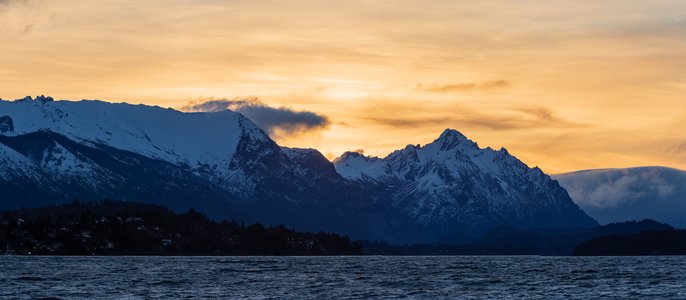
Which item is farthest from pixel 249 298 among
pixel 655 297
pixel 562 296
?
pixel 655 297

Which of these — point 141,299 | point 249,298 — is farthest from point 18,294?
point 249,298

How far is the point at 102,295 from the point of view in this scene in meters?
195

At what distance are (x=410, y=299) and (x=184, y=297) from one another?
34.8m

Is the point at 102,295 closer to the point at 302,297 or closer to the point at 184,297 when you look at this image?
the point at 184,297

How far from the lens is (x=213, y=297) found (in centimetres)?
19562

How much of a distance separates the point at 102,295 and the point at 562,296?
72.5 metres

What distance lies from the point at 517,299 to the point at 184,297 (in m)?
51.2

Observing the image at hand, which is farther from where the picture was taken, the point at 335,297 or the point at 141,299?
the point at 335,297

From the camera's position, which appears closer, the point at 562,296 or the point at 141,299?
the point at 141,299

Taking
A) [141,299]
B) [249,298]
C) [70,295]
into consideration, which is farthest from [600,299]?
[70,295]

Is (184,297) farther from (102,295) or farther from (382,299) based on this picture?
(382,299)

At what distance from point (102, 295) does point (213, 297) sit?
1724 cm

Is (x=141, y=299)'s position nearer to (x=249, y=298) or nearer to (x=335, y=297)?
(x=249, y=298)

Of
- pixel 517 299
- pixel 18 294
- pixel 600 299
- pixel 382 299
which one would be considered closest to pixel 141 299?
pixel 18 294
